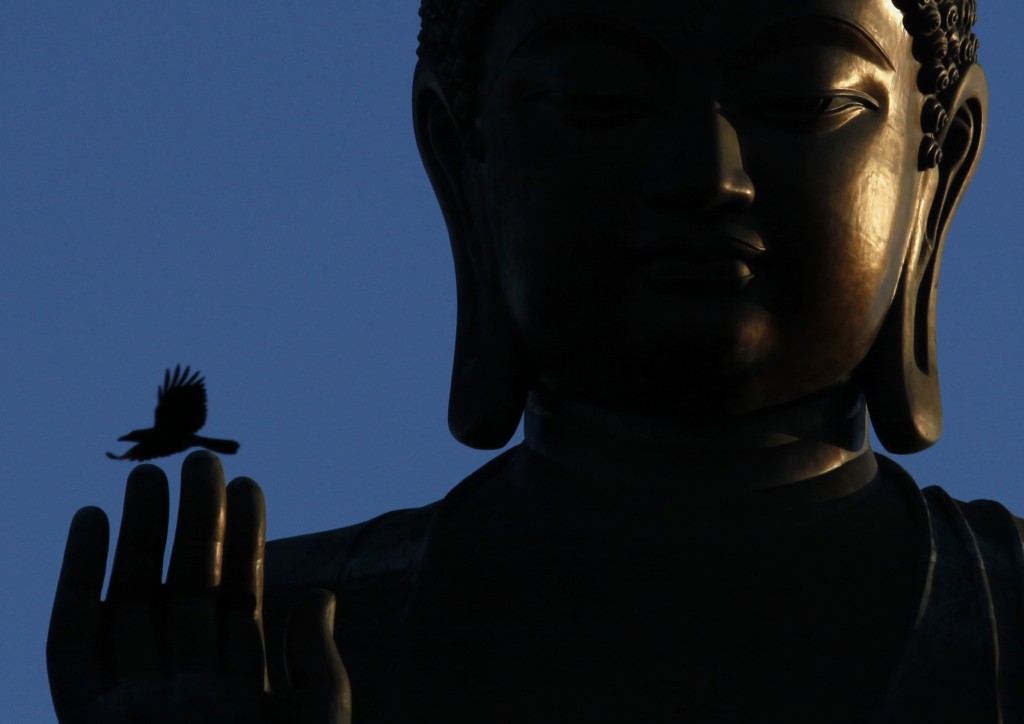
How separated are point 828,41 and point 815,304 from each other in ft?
2.32

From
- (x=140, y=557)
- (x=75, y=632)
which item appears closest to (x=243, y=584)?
(x=140, y=557)

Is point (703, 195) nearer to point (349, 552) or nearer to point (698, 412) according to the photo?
point (698, 412)

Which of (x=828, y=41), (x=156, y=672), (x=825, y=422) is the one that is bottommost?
(x=156, y=672)

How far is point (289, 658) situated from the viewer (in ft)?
25.6

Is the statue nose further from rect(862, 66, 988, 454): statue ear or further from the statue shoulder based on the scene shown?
the statue shoulder

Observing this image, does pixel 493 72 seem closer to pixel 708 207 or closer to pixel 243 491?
pixel 708 207

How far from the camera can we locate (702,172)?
852 centimetres

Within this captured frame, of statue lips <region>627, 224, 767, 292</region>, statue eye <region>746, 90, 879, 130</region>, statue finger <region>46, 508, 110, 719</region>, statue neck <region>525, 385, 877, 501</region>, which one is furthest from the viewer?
statue neck <region>525, 385, 877, 501</region>

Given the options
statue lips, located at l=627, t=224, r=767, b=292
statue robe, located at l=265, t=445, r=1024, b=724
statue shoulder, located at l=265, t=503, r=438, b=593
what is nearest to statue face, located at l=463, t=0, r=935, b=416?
statue lips, located at l=627, t=224, r=767, b=292

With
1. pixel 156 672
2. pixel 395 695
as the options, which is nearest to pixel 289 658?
pixel 156 672

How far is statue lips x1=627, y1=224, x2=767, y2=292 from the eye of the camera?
8.57 metres

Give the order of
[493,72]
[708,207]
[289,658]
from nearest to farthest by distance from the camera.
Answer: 1. [289,658]
2. [708,207]
3. [493,72]

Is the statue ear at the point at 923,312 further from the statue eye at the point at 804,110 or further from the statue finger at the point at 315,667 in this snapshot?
the statue finger at the point at 315,667

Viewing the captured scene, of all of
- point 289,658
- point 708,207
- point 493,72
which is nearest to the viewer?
point 289,658
